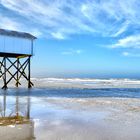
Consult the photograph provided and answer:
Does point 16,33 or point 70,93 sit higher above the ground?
point 16,33

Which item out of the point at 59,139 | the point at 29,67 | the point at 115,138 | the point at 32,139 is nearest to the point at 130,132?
the point at 115,138

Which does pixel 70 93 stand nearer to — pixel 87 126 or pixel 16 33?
pixel 16 33

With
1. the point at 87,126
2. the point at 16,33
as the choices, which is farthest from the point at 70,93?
the point at 87,126

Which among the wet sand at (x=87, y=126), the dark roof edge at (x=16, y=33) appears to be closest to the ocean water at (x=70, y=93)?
the dark roof edge at (x=16, y=33)

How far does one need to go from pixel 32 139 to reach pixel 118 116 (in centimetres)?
553

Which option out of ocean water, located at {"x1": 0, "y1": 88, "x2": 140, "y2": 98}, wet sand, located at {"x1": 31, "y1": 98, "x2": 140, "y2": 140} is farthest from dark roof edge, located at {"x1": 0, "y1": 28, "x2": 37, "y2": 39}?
wet sand, located at {"x1": 31, "y1": 98, "x2": 140, "y2": 140}

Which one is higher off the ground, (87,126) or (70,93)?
(70,93)

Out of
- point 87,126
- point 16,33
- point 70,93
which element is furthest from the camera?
point 16,33

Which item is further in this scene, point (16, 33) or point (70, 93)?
point (16, 33)

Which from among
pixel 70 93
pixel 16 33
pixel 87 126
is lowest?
pixel 87 126

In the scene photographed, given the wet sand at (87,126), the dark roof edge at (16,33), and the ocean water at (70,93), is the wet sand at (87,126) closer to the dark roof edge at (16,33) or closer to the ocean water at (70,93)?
the ocean water at (70,93)

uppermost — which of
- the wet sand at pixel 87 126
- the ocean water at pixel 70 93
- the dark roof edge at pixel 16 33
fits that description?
the dark roof edge at pixel 16 33

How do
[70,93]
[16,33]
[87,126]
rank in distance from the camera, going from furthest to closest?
[16,33] → [70,93] → [87,126]

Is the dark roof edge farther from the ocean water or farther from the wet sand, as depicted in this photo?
the wet sand
